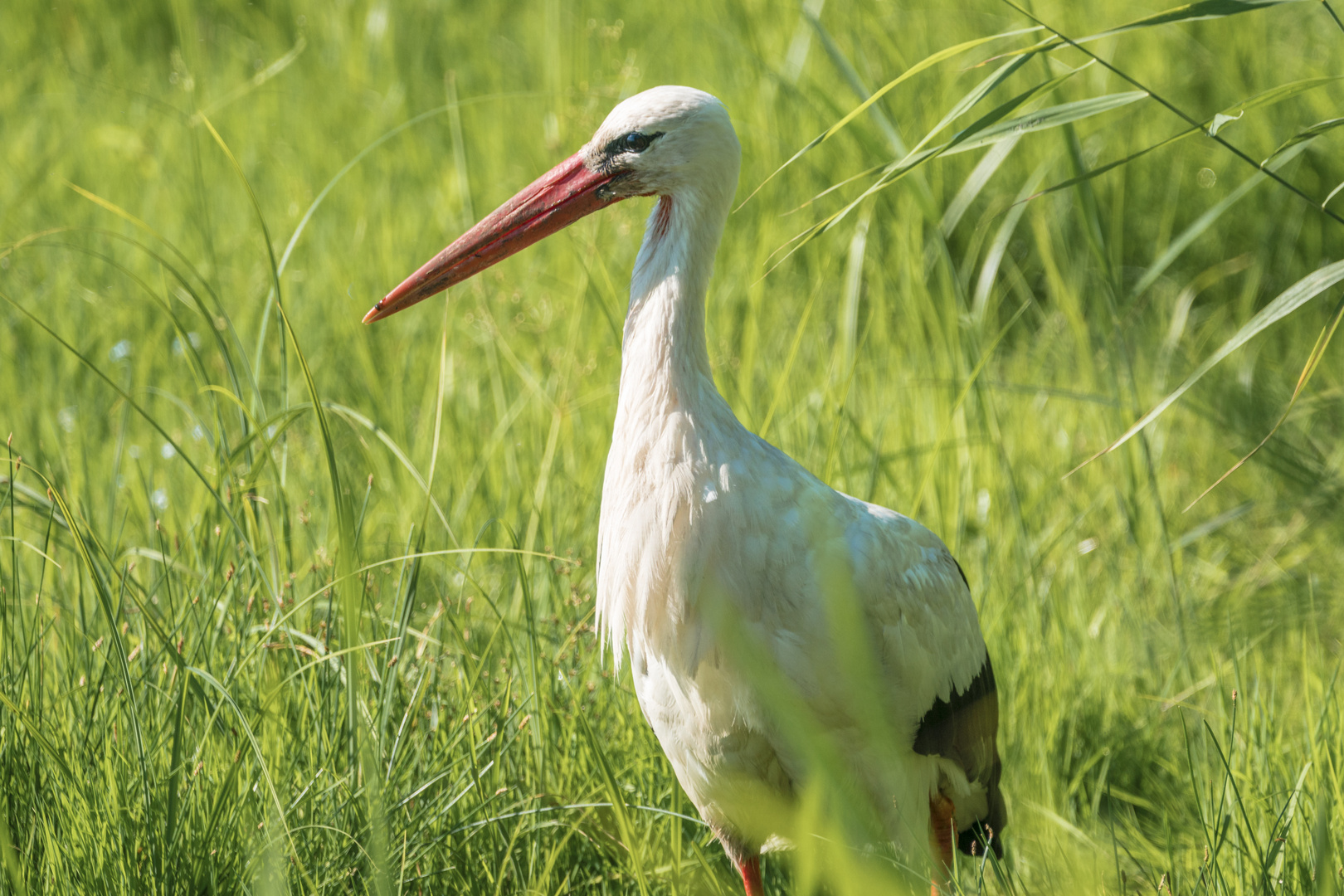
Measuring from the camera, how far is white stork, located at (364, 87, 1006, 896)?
6.95 ft

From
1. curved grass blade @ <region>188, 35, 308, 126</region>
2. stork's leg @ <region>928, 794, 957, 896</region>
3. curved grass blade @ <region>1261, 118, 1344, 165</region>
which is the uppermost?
curved grass blade @ <region>188, 35, 308, 126</region>

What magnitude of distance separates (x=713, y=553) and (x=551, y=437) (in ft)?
3.46

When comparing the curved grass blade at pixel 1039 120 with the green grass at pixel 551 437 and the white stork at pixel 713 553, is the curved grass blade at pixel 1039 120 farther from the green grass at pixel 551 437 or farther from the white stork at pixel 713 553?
the white stork at pixel 713 553

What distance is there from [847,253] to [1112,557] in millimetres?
1810

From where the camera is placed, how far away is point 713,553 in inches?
83.0

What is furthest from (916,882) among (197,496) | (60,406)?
(60,406)

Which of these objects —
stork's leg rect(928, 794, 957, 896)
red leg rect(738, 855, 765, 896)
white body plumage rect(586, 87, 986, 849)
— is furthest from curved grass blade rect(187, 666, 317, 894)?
stork's leg rect(928, 794, 957, 896)

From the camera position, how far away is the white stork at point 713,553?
2.12 m

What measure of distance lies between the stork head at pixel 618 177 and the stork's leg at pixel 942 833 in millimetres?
1488

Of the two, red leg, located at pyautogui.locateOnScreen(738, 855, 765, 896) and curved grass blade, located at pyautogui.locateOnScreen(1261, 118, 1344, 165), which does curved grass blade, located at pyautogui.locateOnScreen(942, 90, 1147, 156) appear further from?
red leg, located at pyautogui.locateOnScreen(738, 855, 765, 896)

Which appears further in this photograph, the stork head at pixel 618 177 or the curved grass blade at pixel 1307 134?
the stork head at pixel 618 177

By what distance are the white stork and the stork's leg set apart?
7 cm

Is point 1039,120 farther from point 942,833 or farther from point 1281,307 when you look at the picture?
point 942,833

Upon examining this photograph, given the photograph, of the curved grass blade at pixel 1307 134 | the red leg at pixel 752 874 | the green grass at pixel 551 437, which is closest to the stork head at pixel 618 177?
the green grass at pixel 551 437
